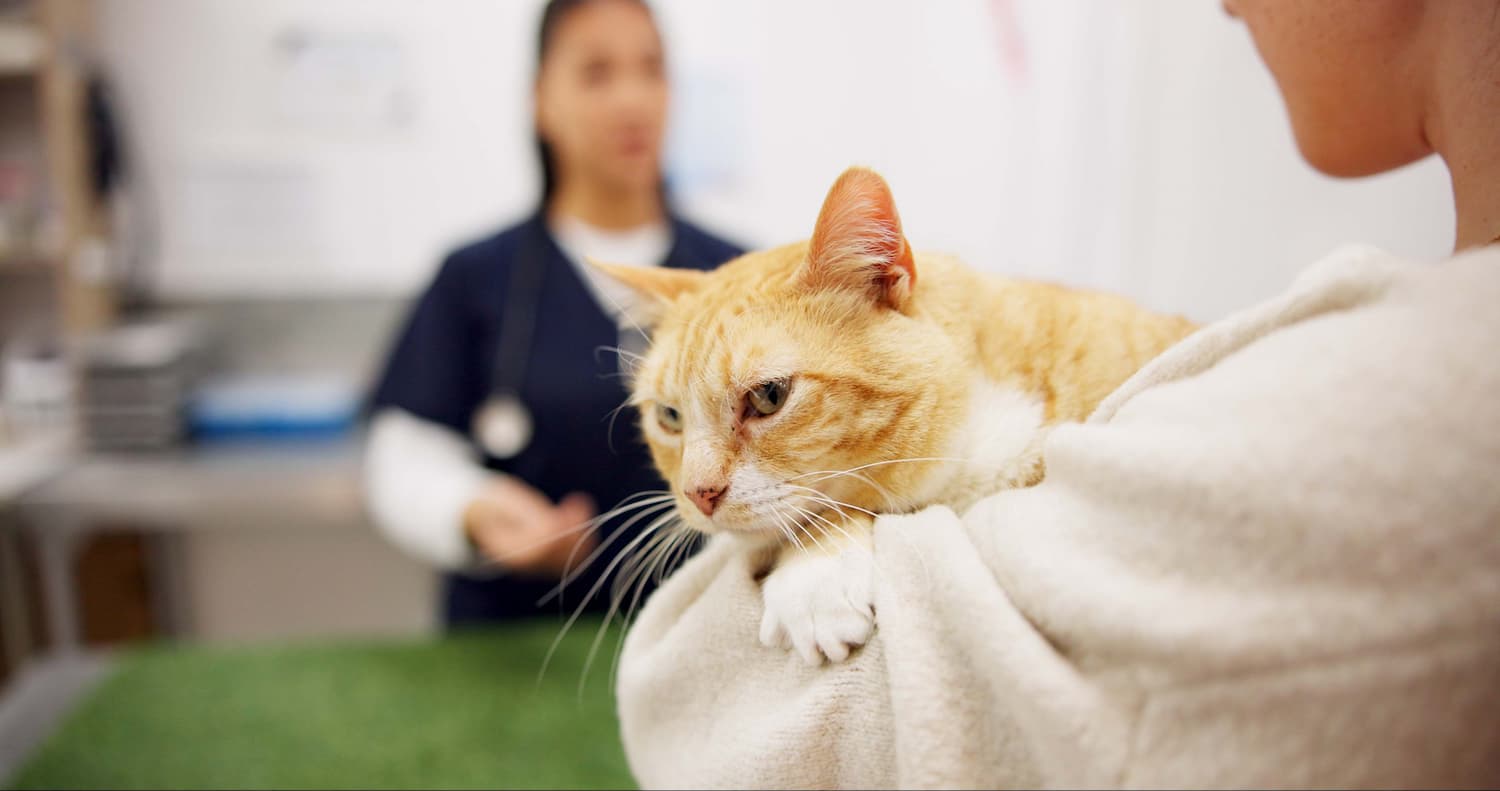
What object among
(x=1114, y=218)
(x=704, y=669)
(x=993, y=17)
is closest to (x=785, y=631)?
(x=704, y=669)

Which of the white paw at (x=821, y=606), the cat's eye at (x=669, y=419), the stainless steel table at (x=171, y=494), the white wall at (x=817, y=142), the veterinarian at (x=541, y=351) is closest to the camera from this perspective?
the white paw at (x=821, y=606)

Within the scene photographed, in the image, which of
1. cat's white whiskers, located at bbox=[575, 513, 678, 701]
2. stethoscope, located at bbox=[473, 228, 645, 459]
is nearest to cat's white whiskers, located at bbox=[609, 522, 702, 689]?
cat's white whiskers, located at bbox=[575, 513, 678, 701]

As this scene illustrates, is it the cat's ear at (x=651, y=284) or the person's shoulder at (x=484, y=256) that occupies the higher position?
the cat's ear at (x=651, y=284)

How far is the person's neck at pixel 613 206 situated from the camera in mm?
1353

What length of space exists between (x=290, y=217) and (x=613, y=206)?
1.48 m

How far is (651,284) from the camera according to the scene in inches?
28.8

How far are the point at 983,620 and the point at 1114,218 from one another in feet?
2.82

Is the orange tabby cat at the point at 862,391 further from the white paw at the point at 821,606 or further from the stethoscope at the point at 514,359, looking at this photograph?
the stethoscope at the point at 514,359

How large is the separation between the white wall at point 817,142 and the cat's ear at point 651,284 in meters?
0.11

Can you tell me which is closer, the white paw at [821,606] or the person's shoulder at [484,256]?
the white paw at [821,606]

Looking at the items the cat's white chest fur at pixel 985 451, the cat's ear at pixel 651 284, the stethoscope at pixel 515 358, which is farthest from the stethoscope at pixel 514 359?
the cat's white chest fur at pixel 985 451

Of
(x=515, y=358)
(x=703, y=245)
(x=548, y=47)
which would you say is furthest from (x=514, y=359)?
(x=548, y=47)

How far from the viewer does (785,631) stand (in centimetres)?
53

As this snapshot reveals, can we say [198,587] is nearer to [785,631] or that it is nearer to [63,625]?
[63,625]
